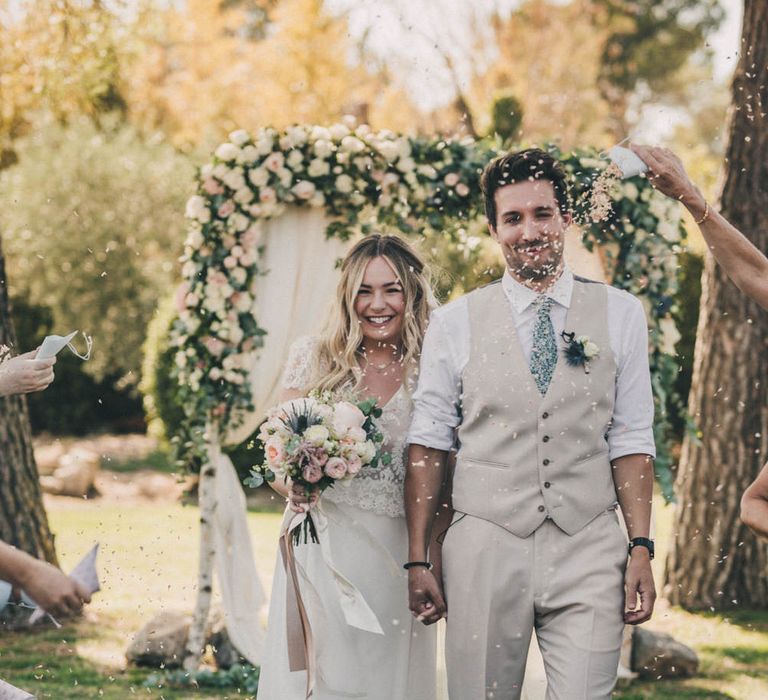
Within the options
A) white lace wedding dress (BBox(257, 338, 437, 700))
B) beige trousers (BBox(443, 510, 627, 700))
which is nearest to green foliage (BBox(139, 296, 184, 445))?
white lace wedding dress (BBox(257, 338, 437, 700))

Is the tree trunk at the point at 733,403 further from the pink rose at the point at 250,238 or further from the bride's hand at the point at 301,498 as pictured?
the bride's hand at the point at 301,498

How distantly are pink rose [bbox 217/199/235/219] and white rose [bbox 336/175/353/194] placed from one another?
0.59m

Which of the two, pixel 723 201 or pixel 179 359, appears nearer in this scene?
pixel 179 359

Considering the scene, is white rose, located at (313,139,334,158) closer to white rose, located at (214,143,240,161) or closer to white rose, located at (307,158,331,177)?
white rose, located at (307,158,331,177)

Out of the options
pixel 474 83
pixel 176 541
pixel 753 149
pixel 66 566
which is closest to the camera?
pixel 753 149

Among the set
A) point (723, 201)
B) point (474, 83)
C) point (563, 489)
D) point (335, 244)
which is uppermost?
point (474, 83)

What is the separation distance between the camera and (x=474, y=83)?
69.0ft

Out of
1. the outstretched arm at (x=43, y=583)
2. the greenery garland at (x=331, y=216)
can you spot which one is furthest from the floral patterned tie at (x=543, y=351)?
the greenery garland at (x=331, y=216)

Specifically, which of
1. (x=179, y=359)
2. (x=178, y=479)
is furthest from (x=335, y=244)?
(x=178, y=479)

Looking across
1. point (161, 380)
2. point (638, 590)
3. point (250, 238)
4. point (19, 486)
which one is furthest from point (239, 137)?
point (161, 380)

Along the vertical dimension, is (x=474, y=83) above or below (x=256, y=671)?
above

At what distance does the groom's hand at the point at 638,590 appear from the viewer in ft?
10.0

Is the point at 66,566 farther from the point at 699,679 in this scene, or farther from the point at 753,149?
the point at 753,149

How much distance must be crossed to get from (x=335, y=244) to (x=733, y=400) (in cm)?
283
